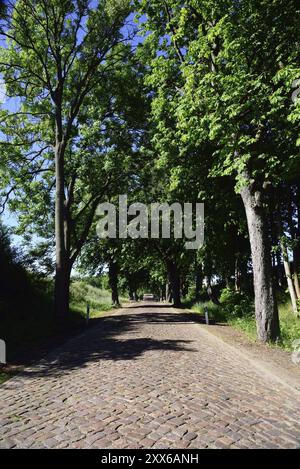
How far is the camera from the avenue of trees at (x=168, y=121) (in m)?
11.6

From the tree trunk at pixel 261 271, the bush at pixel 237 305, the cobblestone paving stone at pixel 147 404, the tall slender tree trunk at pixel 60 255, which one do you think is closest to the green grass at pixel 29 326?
the tall slender tree trunk at pixel 60 255

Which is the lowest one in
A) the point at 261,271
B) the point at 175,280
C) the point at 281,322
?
the point at 281,322

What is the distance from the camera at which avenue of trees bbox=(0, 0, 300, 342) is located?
11586 mm

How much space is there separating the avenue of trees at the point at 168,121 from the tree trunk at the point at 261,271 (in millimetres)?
37

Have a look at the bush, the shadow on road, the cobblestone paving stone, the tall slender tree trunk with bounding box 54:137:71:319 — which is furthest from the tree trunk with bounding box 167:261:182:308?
the cobblestone paving stone

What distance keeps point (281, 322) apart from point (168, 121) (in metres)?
10.1

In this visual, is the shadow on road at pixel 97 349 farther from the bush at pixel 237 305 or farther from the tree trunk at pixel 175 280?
the tree trunk at pixel 175 280

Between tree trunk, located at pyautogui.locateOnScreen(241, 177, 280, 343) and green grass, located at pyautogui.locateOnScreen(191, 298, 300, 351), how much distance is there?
1.63ft

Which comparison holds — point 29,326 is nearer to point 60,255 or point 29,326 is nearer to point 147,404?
point 60,255

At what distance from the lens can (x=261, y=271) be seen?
12.2m

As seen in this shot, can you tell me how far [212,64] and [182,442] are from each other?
40.5 feet

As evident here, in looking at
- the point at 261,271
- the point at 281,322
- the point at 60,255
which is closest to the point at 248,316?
the point at 281,322

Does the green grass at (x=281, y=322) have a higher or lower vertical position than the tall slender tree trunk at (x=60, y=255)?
lower

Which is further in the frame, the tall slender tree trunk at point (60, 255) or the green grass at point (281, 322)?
the tall slender tree trunk at point (60, 255)
